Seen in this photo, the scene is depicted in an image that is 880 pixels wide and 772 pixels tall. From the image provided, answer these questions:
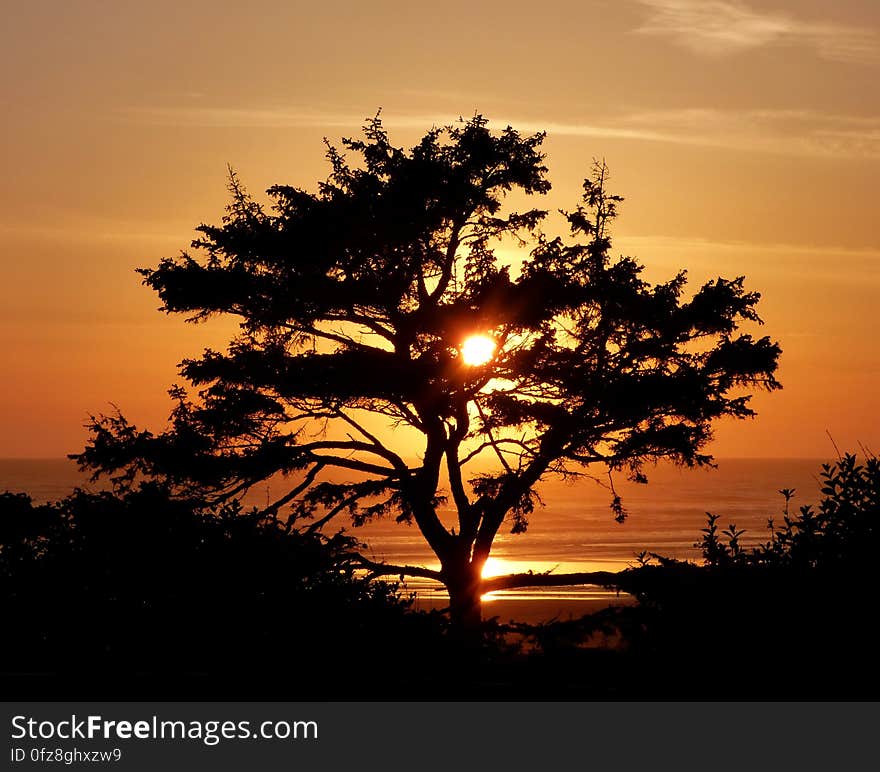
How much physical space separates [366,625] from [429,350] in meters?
10.9

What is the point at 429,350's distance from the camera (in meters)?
19.8

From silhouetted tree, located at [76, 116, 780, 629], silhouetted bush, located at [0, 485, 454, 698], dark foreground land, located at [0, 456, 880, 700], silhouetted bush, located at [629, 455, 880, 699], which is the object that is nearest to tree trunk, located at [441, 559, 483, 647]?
silhouetted tree, located at [76, 116, 780, 629]

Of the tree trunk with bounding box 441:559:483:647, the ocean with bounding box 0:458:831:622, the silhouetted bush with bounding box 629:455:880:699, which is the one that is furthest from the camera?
the ocean with bounding box 0:458:831:622

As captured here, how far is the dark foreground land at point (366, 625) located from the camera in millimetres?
6191

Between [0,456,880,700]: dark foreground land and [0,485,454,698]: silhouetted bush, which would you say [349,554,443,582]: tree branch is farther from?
[0,485,454,698]: silhouetted bush

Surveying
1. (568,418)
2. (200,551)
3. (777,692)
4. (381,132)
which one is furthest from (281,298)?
(777,692)

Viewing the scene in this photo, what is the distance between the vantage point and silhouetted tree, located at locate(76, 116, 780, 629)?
1962 cm

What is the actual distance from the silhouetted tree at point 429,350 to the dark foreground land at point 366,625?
8.03 metres

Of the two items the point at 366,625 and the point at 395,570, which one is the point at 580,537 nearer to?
the point at 395,570

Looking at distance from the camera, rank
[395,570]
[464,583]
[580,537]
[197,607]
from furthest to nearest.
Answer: [580,537] < [464,583] < [395,570] < [197,607]

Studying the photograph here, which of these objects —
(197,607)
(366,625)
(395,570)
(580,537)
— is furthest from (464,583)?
(580,537)

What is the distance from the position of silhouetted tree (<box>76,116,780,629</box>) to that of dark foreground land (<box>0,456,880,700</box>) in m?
8.03

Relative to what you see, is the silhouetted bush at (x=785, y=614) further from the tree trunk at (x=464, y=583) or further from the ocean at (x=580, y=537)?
the ocean at (x=580, y=537)

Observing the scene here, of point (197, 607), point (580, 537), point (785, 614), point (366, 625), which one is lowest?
point (785, 614)
